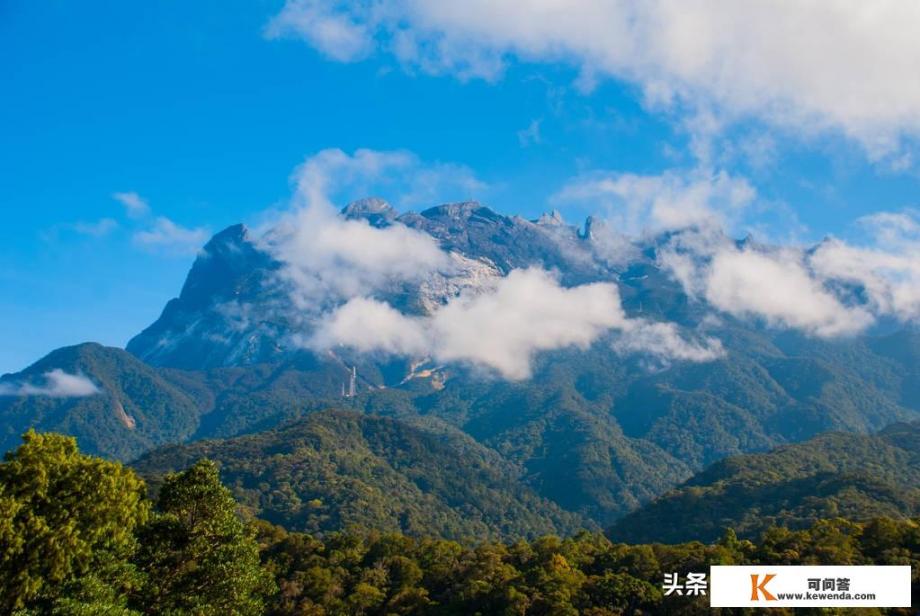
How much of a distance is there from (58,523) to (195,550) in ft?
36.6

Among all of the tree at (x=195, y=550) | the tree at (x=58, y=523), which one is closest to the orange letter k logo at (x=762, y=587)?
the tree at (x=195, y=550)

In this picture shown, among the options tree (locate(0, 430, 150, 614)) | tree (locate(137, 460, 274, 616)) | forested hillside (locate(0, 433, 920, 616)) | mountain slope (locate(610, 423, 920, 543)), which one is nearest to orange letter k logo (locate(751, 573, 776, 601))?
forested hillside (locate(0, 433, 920, 616))

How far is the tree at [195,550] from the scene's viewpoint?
150 ft

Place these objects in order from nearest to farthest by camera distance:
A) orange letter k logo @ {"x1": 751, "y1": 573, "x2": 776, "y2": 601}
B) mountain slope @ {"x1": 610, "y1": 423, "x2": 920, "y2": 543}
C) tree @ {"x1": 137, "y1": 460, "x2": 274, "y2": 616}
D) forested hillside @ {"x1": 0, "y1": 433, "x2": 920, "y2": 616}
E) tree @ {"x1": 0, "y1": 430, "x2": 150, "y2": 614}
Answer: tree @ {"x1": 0, "y1": 430, "x2": 150, "y2": 614} → forested hillside @ {"x1": 0, "y1": 433, "x2": 920, "y2": 616} → tree @ {"x1": 137, "y1": 460, "x2": 274, "y2": 616} → orange letter k logo @ {"x1": 751, "y1": 573, "x2": 776, "y2": 601} → mountain slope @ {"x1": 610, "y1": 423, "x2": 920, "y2": 543}

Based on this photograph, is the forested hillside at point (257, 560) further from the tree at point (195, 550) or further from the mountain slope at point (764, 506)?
the mountain slope at point (764, 506)

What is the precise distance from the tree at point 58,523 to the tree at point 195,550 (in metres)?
5.52

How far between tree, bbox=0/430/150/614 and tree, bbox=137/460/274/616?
18.1 ft

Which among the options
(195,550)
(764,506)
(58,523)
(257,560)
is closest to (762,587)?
(257,560)

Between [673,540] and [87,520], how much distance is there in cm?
16177

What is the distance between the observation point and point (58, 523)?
3675 centimetres

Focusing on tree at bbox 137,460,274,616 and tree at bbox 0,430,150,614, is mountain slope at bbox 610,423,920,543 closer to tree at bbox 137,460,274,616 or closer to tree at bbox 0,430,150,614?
tree at bbox 137,460,274,616

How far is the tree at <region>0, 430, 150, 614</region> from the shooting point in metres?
35.0

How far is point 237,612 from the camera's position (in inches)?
1828

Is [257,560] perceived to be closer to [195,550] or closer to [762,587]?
[195,550]
